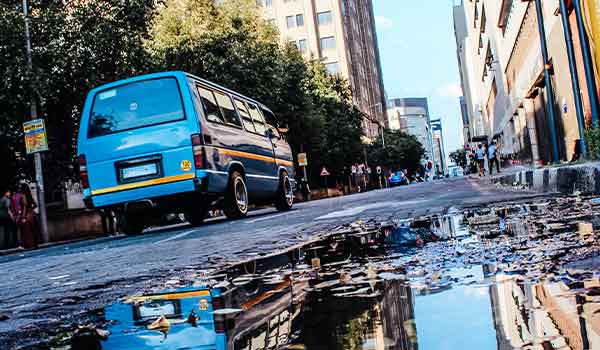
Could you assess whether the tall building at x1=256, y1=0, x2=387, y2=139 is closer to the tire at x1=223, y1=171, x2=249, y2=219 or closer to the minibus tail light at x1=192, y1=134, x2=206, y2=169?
the tire at x1=223, y1=171, x2=249, y2=219

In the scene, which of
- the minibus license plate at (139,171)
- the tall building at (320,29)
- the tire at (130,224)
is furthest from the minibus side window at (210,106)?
the tall building at (320,29)

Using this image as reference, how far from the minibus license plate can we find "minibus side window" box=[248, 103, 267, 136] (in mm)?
3327

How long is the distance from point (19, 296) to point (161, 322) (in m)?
1.84

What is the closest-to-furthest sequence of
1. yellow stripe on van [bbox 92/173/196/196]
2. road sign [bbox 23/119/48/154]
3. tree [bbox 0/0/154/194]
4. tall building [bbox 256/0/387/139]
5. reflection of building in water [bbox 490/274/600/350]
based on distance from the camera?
reflection of building in water [bbox 490/274/600/350] → yellow stripe on van [bbox 92/173/196/196] → road sign [bbox 23/119/48/154] → tree [bbox 0/0/154/194] → tall building [bbox 256/0/387/139]

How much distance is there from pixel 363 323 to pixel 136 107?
8.23 m

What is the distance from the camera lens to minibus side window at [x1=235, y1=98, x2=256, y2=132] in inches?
442

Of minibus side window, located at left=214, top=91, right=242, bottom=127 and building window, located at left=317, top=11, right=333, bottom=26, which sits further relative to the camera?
building window, located at left=317, top=11, right=333, bottom=26

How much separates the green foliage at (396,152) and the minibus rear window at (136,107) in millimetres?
61407

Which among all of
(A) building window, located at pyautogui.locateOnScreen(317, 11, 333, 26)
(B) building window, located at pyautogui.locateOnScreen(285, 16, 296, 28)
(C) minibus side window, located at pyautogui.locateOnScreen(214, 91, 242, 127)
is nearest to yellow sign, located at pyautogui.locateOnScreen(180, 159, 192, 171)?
(C) minibus side window, located at pyautogui.locateOnScreen(214, 91, 242, 127)

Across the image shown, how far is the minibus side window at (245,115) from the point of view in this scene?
11.2m

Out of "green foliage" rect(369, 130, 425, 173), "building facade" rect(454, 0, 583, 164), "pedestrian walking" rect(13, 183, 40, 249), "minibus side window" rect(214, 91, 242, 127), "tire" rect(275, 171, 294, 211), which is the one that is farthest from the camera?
"green foliage" rect(369, 130, 425, 173)

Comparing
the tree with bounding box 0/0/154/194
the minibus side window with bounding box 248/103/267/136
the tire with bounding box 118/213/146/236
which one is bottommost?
the tire with bounding box 118/213/146/236

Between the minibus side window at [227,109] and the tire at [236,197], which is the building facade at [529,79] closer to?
the minibus side window at [227,109]

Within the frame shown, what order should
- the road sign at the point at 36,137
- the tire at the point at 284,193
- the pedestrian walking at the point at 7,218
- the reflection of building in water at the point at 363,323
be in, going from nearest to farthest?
the reflection of building in water at the point at 363,323
the tire at the point at 284,193
the road sign at the point at 36,137
the pedestrian walking at the point at 7,218
